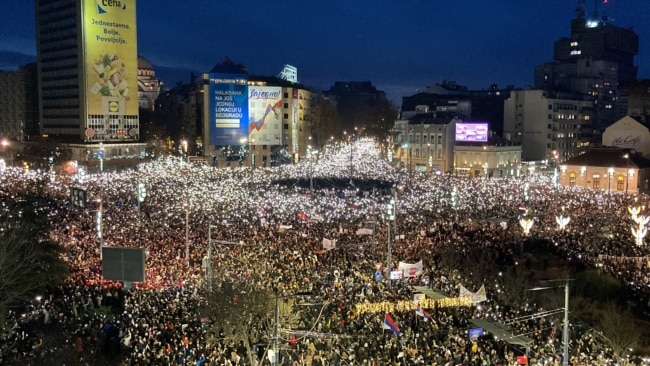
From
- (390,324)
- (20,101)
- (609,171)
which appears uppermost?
(20,101)

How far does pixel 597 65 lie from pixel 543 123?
3649cm

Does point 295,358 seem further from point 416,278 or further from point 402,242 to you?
point 402,242

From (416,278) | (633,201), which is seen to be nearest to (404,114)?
(633,201)

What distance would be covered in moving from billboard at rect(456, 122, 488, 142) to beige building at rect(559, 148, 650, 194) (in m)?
10.9

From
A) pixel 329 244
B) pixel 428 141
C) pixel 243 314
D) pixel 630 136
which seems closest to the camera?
pixel 243 314

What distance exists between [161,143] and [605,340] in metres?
72.3

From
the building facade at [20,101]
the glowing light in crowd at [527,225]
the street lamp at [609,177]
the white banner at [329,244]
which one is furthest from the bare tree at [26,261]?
the building facade at [20,101]

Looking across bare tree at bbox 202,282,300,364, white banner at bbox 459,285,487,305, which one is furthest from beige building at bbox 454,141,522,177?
bare tree at bbox 202,282,300,364

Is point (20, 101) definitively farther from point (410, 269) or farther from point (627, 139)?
point (410, 269)

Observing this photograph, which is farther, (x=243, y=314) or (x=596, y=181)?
(x=596, y=181)

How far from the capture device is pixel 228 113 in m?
65.6

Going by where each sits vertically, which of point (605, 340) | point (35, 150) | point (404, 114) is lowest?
point (605, 340)

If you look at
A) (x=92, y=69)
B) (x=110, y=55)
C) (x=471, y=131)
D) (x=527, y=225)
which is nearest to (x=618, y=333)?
(x=527, y=225)

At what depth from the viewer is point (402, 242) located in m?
26.1
